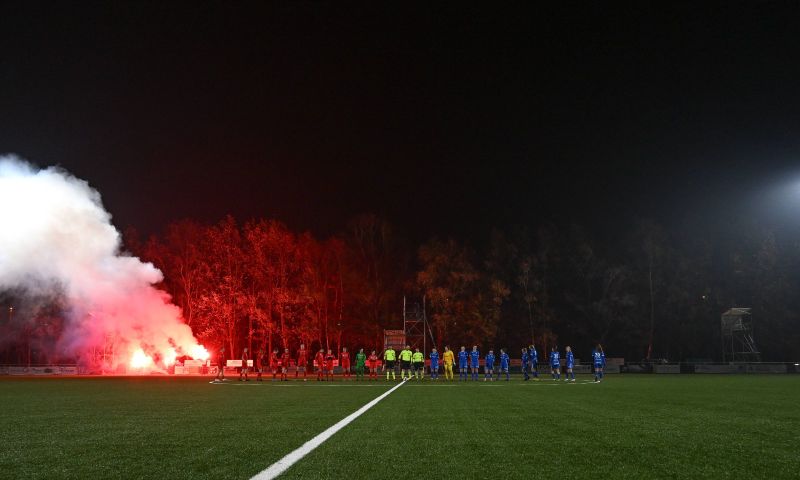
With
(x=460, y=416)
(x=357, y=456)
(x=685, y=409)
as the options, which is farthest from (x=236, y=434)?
(x=685, y=409)

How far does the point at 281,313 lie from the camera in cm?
5528

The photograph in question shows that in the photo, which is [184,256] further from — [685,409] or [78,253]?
[685,409]

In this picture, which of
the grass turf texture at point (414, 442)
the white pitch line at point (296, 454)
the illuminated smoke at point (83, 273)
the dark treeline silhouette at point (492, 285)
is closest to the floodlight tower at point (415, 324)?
the dark treeline silhouette at point (492, 285)

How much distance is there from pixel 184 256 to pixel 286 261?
9572mm

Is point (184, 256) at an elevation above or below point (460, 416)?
above

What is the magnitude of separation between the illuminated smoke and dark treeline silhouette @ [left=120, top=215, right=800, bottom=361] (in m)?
9.05

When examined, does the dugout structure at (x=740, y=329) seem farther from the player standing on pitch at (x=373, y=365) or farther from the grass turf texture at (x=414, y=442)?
the grass turf texture at (x=414, y=442)

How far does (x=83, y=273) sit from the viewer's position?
31.2 m

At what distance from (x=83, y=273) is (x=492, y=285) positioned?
32.5 metres

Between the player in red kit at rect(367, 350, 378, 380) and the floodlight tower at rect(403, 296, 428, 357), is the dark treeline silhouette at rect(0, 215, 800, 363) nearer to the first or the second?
the floodlight tower at rect(403, 296, 428, 357)

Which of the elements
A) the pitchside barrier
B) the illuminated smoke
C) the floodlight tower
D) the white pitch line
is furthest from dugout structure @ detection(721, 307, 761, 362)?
the white pitch line

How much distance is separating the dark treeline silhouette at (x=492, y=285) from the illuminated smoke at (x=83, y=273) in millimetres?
9055

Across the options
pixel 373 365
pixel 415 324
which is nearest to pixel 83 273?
pixel 373 365

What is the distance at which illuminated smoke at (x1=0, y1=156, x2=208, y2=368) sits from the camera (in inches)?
834
